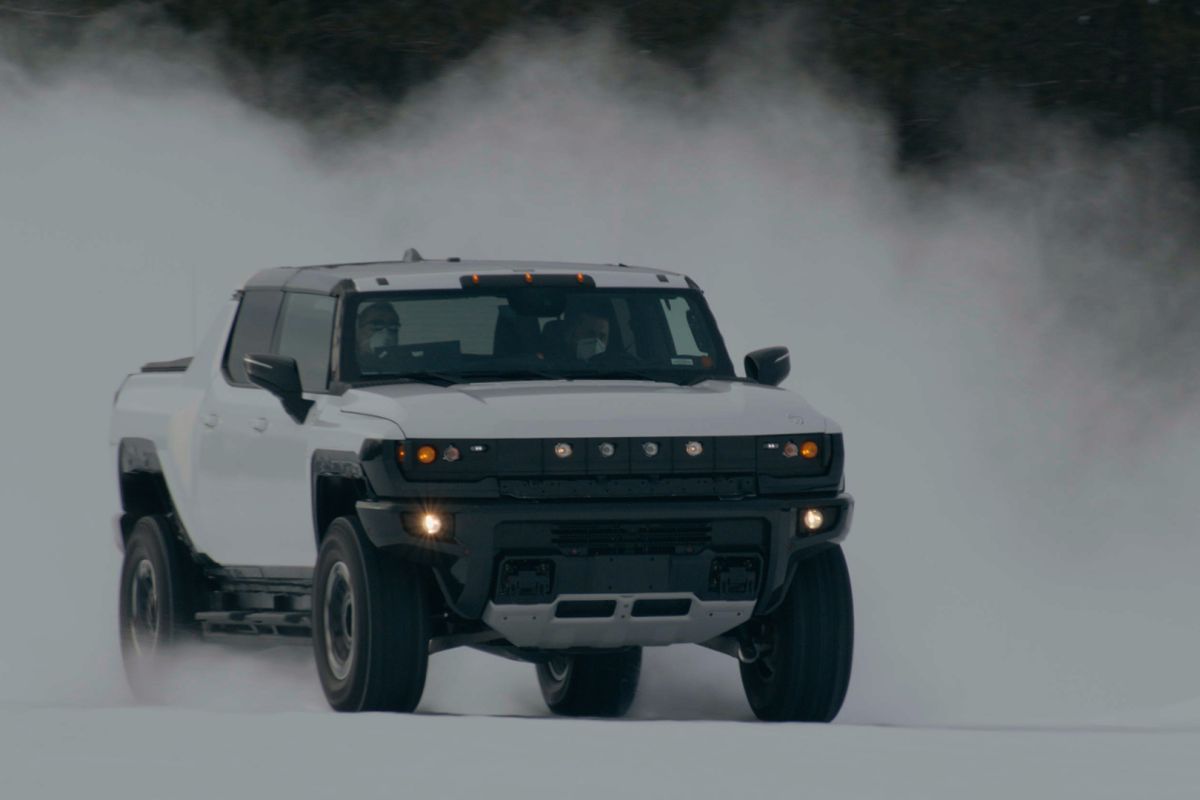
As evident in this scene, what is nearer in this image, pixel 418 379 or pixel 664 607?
pixel 664 607

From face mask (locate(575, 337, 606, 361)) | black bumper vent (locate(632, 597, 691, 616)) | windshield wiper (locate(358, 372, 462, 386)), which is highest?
face mask (locate(575, 337, 606, 361))

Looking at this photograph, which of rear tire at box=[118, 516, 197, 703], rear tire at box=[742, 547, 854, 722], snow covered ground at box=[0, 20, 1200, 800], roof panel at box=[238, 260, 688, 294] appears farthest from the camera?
snow covered ground at box=[0, 20, 1200, 800]

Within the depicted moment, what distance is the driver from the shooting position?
405 inches

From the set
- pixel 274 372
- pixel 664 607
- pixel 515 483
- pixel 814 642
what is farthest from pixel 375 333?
pixel 814 642

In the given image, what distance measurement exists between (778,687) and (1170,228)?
16679 millimetres

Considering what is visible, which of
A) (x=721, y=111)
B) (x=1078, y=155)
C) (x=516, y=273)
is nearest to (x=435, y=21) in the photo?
(x=721, y=111)

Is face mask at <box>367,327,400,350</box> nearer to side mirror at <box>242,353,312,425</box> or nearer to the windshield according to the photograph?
the windshield

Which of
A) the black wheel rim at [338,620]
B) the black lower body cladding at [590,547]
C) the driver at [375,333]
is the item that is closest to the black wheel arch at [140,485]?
the driver at [375,333]

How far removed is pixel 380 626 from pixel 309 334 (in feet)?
5.76

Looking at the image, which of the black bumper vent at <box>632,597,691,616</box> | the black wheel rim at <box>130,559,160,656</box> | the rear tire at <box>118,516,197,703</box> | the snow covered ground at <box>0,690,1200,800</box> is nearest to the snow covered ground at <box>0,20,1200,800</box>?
the rear tire at <box>118,516,197,703</box>

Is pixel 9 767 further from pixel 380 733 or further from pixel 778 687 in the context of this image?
pixel 778 687

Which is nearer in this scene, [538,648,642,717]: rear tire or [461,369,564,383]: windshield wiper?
[461,369,564,383]: windshield wiper

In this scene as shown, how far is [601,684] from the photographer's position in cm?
1198

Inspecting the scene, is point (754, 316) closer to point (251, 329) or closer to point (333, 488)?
point (251, 329)
